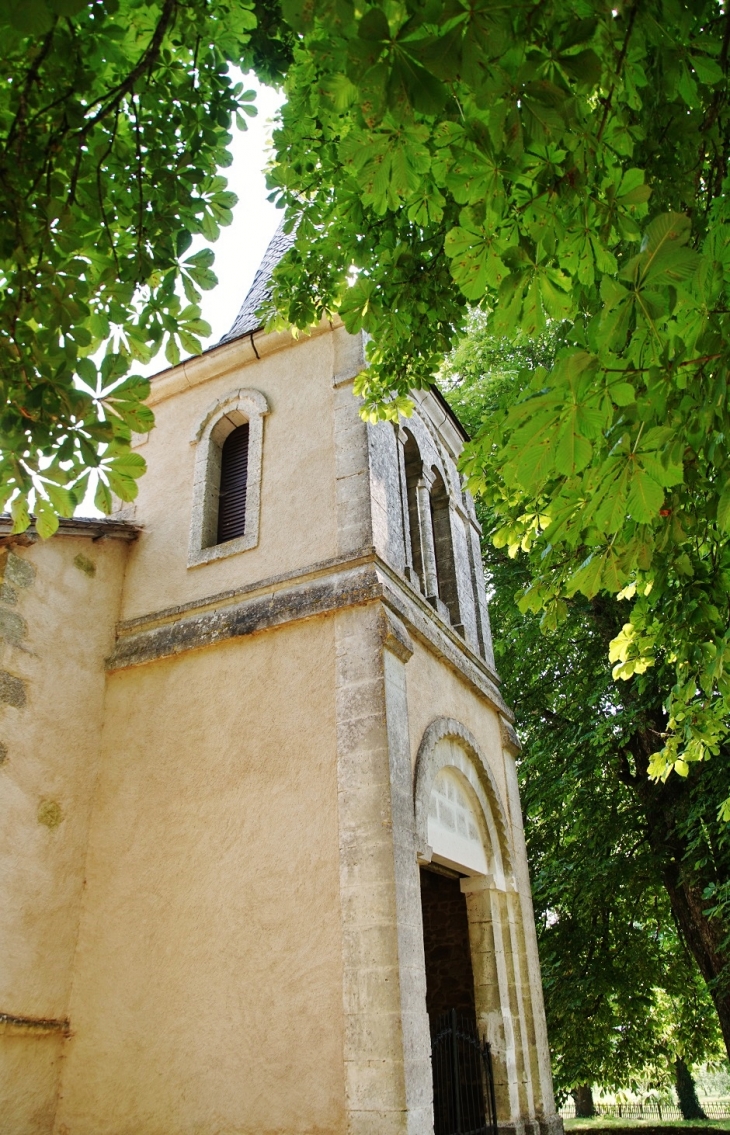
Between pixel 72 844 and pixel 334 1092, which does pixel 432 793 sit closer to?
pixel 334 1092

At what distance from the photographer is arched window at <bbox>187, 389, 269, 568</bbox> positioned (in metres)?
8.09

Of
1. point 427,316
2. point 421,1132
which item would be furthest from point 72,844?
point 427,316

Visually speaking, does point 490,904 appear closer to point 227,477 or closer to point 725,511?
point 227,477

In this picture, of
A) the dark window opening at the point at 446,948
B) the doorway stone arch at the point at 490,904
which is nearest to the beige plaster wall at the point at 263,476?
the doorway stone arch at the point at 490,904

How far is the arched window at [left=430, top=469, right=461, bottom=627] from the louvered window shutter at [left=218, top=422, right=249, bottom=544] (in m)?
2.43

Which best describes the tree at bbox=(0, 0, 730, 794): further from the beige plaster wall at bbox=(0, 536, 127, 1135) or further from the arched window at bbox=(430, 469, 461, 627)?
the arched window at bbox=(430, 469, 461, 627)

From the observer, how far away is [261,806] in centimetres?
640

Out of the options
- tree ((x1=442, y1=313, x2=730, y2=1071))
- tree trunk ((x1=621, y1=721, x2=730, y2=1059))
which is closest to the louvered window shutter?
tree ((x1=442, y1=313, x2=730, y2=1071))

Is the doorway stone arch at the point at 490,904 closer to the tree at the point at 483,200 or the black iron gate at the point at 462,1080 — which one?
the black iron gate at the point at 462,1080

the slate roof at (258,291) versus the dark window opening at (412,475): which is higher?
the slate roof at (258,291)

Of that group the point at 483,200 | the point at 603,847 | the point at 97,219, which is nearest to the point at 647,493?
the point at 483,200

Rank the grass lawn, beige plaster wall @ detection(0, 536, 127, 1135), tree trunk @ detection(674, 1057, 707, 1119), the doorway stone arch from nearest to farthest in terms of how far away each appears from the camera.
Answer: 1. beige plaster wall @ detection(0, 536, 127, 1135)
2. the doorway stone arch
3. the grass lawn
4. tree trunk @ detection(674, 1057, 707, 1119)

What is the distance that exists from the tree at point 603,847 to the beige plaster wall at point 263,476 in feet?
10.9

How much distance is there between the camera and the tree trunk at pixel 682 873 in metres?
10.1
